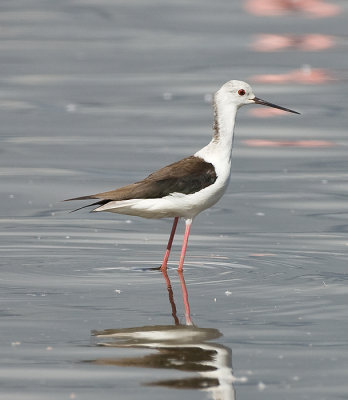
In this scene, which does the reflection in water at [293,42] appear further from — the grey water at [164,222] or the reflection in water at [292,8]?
the reflection in water at [292,8]

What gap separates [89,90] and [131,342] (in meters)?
11.6

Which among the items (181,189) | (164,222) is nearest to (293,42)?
(164,222)

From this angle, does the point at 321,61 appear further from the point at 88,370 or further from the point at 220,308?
the point at 88,370

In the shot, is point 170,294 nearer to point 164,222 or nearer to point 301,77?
point 164,222

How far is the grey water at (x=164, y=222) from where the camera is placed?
8.08 m

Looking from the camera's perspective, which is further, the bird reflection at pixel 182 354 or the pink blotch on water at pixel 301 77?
the pink blotch on water at pixel 301 77

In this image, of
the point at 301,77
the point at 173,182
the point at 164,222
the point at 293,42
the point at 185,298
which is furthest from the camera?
the point at 293,42

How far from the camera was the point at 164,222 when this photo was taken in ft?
42.8

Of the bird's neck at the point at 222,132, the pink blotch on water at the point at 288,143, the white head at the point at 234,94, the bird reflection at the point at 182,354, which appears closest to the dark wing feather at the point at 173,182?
the bird's neck at the point at 222,132

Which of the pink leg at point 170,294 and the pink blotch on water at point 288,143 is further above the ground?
the pink blotch on water at point 288,143

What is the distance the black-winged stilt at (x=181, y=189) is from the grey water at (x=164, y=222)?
48 centimetres

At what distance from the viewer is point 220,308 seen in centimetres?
953

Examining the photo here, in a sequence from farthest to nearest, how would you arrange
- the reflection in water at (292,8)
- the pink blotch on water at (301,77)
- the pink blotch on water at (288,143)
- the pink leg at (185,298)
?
1. the reflection in water at (292,8)
2. the pink blotch on water at (301,77)
3. the pink blotch on water at (288,143)
4. the pink leg at (185,298)

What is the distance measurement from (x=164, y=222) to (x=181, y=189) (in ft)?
6.93
